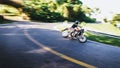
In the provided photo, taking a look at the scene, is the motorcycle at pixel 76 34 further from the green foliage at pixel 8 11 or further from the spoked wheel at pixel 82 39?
the green foliage at pixel 8 11

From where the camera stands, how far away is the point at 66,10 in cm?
5659

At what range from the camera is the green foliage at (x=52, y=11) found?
156ft

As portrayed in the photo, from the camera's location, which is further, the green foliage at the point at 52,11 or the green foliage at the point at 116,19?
the green foliage at the point at 52,11

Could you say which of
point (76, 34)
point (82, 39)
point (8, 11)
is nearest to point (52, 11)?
point (8, 11)

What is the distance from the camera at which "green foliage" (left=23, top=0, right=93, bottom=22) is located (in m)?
47.5

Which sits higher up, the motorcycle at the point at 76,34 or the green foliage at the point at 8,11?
the motorcycle at the point at 76,34

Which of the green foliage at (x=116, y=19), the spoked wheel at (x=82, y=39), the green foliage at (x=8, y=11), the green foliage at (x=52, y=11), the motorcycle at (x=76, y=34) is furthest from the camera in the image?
the green foliage at (x=8, y=11)

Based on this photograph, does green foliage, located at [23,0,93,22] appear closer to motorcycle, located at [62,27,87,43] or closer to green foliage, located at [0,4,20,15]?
green foliage, located at [0,4,20,15]

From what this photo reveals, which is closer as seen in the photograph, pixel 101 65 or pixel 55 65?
pixel 55 65

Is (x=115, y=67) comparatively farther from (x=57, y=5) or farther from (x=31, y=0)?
(x=57, y=5)

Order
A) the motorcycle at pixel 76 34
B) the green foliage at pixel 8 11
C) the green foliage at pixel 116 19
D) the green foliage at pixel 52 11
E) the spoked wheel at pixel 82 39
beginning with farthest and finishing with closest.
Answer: the green foliage at pixel 8 11 < the green foliage at pixel 52 11 < the green foliage at pixel 116 19 < the motorcycle at pixel 76 34 < the spoked wheel at pixel 82 39

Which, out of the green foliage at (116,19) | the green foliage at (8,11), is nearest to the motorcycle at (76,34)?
the green foliage at (116,19)

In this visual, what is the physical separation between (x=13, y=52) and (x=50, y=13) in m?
40.7

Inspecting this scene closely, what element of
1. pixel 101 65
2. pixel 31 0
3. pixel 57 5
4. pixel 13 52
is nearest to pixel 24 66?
pixel 13 52
